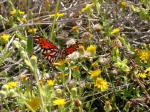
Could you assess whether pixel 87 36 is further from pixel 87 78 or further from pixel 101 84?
pixel 101 84

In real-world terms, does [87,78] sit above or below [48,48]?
below

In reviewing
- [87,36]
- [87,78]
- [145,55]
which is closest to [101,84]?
[87,78]

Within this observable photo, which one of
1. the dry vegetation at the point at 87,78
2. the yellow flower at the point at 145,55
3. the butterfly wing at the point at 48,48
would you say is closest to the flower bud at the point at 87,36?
the dry vegetation at the point at 87,78

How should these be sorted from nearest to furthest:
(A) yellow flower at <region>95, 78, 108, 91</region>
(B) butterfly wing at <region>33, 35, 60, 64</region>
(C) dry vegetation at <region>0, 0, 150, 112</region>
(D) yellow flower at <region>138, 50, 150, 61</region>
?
(C) dry vegetation at <region>0, 0, 150, 112</region> → (A) yellow flower at <region>95, 78, 108, 91</region> → (B) butterfly wing at <region>33, 35, 60, 64</region> → (D) yellow flower at <region>138, 50, 150, 61</region>

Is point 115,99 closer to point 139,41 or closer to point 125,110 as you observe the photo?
point 125,110

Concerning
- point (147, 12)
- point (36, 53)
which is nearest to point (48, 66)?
point (36, 53)

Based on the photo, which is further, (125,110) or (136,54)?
(136,54)

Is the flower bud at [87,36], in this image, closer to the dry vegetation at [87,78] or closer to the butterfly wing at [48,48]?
the dry vegetation at [87,78]

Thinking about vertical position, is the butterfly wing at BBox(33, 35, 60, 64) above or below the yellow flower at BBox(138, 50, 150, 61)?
above

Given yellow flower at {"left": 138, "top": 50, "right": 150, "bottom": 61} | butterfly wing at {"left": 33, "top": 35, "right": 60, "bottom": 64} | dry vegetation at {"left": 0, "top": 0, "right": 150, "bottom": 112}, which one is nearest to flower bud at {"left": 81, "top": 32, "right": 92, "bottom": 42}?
dry vegetation at {"left": 0, "top": 0, "right": 150, "bottom": 112}

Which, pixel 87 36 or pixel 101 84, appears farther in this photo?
pixel 87 36

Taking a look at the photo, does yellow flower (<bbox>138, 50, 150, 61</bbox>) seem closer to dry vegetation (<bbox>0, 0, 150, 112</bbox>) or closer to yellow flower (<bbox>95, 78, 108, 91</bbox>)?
dry vegetation (<bbox>0, 0, 150, 112</bbox>)
